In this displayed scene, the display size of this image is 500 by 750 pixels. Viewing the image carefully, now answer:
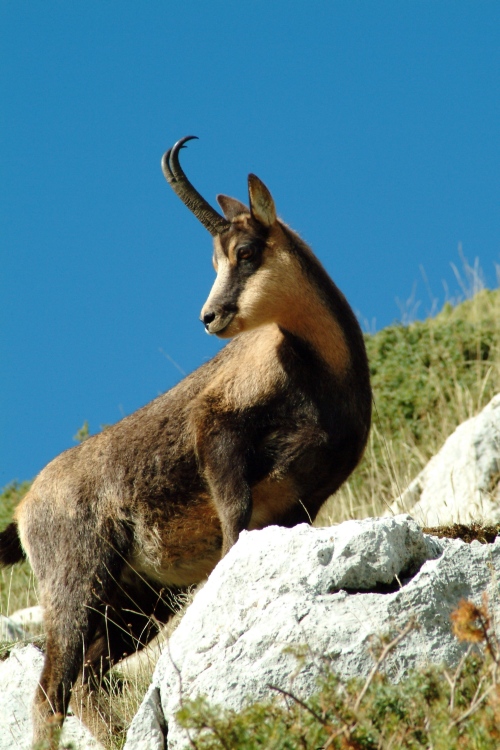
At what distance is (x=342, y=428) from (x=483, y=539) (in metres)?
1.17

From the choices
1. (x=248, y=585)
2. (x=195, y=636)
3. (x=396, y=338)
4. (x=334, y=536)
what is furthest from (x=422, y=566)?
(x=396, y=338)

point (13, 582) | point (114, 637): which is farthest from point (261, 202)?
point (13, 582)

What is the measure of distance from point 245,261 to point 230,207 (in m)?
0.63

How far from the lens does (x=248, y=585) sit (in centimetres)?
452

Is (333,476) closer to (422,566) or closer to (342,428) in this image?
(342,428)

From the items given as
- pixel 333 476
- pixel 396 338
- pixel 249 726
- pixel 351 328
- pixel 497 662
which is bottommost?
pixel 497 662

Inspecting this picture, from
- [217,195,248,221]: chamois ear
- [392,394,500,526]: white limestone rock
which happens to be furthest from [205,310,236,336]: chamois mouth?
[392,394,500,526]: white limestone rock

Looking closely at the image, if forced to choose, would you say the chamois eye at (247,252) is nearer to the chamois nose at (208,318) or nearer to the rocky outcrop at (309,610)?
the chamois nose at (208,318)

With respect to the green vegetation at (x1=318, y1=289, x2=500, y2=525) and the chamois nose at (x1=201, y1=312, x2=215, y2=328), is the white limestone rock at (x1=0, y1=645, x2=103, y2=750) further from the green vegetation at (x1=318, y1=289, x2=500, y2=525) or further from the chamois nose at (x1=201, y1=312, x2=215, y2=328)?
the green vegetation at (x1=318, y1=289, x2=500, y2=525)

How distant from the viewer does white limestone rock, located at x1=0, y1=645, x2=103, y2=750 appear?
6.53 m

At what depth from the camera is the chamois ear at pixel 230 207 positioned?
7059mm

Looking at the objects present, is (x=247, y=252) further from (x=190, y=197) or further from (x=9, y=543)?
(x=9, y=543)

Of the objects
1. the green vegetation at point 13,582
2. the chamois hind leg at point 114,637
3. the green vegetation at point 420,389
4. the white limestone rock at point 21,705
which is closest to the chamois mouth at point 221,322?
the chamois hind leg at point 114,637

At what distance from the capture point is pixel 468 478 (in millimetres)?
9320
